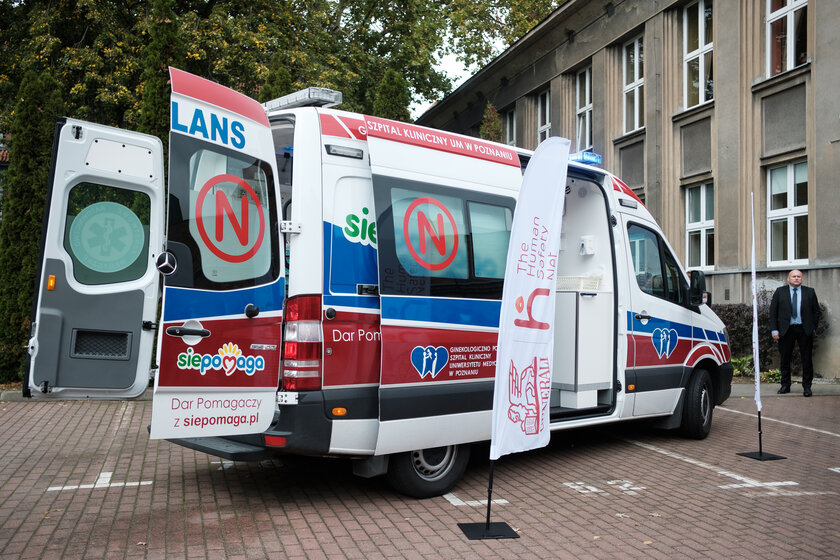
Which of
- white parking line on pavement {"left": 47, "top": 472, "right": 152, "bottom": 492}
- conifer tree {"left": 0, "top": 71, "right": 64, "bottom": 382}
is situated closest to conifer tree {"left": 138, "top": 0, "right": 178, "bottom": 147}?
conifer tree {"left": 0, "top": 71, "right": 64, "bottom": 382}

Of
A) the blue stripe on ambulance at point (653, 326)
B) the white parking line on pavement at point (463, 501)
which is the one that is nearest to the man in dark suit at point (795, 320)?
the blue stripe on ambulance at point (653, 326)

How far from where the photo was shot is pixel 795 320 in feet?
35.7

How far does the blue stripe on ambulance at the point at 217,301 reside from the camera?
4273 millimetres

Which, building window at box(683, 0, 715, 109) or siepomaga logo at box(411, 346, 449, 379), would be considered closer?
siepomaga logo at box(411, 346, 449, 379)

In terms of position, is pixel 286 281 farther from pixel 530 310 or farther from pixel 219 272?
pixel 530 310

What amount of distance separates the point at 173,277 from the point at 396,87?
11.1 meters

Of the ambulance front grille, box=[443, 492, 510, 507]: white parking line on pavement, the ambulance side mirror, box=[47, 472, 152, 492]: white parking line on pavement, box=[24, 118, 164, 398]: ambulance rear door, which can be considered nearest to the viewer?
box=[24, 118, 164, 398]: ambulance rear door

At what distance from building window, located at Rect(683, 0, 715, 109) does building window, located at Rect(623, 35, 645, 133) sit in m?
1.40

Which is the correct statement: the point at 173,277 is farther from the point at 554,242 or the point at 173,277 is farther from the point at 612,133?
the point at 612,133

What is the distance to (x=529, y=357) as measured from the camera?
488cm

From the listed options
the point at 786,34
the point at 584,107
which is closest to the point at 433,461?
the point at 786,34

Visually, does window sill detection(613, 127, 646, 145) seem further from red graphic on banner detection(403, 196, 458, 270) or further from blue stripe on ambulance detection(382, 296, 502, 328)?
red graphic on banner detection(403, 196, 458, 270)

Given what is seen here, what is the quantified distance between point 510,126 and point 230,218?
2042cm

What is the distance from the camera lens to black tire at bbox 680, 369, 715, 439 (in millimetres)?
7691
